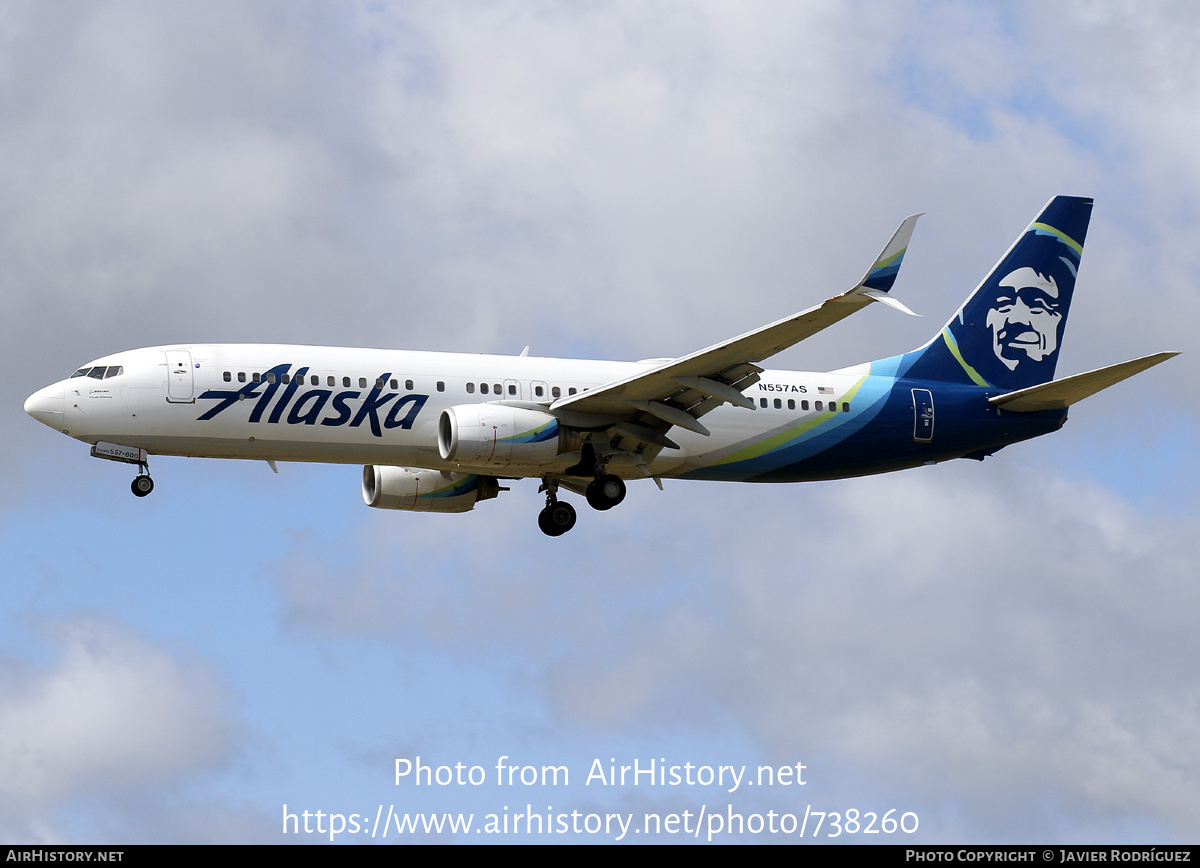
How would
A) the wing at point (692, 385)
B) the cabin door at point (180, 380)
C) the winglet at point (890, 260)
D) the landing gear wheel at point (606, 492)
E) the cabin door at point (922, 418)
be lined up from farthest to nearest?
the cabin door at point (922, 418), the landing gear wheel at point (606, 492), the cabin door at point (180, 380), the wing at point (692, 385), the winglet at point (890, 260)

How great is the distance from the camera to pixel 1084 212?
54.3m

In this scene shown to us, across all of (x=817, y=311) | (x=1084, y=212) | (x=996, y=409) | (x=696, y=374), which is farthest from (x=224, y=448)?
(x=1084, y=212)

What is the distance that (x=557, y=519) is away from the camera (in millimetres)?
49562

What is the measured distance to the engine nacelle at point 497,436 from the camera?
4434 cm

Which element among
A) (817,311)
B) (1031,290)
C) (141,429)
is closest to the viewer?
(817,311)

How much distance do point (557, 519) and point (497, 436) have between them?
223 inches

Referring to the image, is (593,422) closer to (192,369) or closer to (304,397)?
(304,397)

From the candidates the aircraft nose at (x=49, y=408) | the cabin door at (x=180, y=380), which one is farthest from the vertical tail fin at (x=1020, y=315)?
the aircraft nose at (x=49, y=408)

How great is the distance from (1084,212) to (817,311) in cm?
1785

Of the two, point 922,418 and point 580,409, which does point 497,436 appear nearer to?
point 580,409

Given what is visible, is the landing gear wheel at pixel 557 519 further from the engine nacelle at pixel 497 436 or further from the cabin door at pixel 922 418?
the cabin door at pixel 922 418

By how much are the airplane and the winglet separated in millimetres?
52

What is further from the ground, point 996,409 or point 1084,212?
point 1084,212

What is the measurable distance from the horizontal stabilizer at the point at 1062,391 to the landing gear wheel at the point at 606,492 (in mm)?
11318
